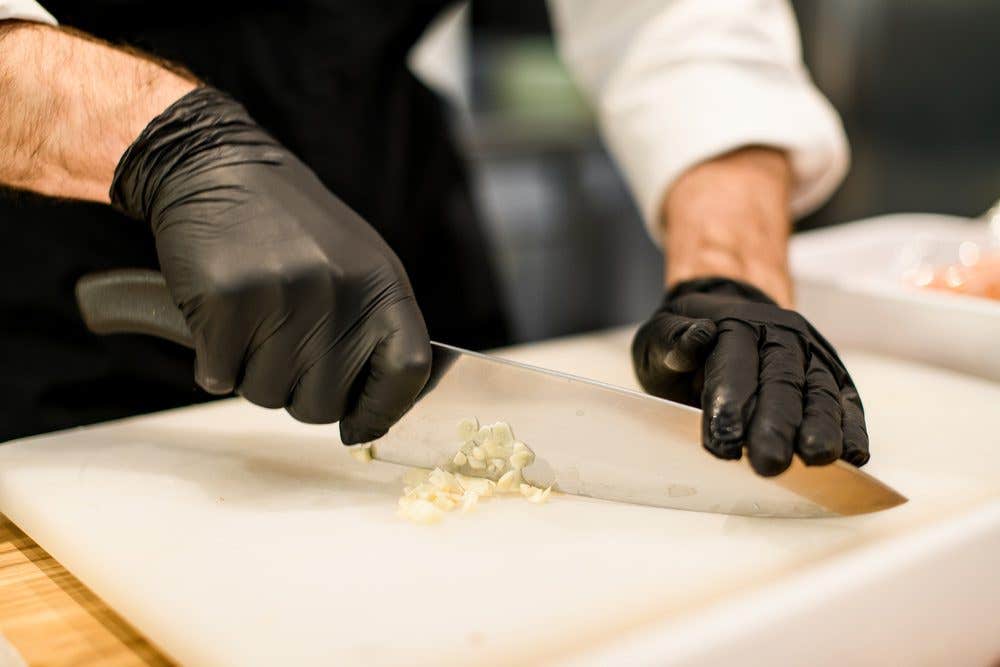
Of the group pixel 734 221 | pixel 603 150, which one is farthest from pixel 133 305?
pixel 603 150

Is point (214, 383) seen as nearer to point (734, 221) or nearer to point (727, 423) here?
point (727, 423)

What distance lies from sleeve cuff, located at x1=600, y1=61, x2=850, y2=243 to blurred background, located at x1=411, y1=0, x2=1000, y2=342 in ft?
2.93

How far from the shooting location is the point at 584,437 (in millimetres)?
667

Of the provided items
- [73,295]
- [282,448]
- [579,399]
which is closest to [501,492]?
[579,399]

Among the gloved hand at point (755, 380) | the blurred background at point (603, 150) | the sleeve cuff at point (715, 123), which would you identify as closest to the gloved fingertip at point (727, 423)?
the gloved hand at point (755, 380)

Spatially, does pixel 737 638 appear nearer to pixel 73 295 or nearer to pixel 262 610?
pixel 262 610

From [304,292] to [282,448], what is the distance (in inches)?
7.5

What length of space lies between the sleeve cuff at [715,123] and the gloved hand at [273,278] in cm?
51

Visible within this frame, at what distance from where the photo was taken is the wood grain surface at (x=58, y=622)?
0.55 metres

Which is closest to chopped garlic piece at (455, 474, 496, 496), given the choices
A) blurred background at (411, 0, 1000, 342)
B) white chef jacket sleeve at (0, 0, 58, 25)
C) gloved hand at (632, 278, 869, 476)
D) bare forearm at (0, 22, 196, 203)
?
gloved hand at (632, 278, 869, 476)

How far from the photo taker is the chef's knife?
62 cm

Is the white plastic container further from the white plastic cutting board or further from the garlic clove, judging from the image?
the garlic clove

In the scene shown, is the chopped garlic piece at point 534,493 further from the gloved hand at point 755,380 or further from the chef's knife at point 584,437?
the gloved hand at point 755,380

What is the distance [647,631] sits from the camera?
496 mm
